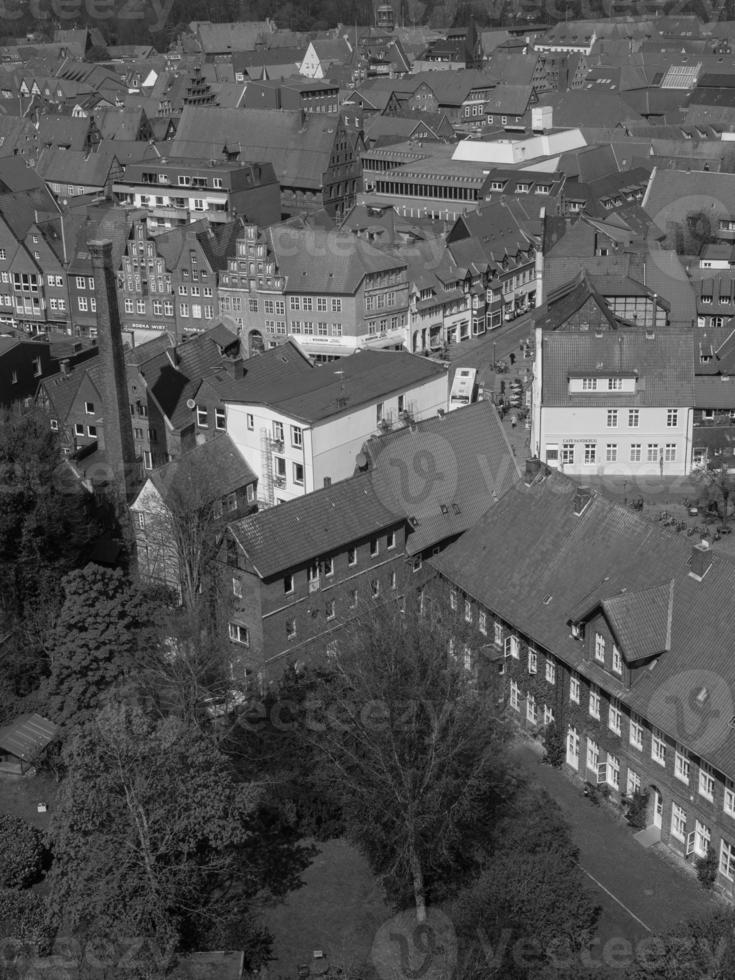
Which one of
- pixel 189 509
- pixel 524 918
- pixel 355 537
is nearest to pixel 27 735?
pixel 189 509

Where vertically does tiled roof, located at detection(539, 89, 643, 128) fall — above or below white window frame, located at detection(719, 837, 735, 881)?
above

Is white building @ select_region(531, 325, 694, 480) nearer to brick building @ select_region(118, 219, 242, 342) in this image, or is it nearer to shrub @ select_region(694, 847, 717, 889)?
shrub @ select_region(694, 847, 717, 889)

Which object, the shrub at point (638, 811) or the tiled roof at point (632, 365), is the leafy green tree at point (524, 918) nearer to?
the shrub at point (638, 811)

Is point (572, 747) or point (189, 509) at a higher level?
point (189, 509)

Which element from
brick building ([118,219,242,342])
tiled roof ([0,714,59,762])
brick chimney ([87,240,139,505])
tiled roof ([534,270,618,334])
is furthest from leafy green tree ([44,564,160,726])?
brick building ([118,219,242,342])

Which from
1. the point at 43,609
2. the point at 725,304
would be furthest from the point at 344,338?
the point at 43,609

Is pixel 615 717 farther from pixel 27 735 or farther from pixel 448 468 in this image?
pixel 27 735

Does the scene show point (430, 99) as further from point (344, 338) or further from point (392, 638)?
point (392, 638)
